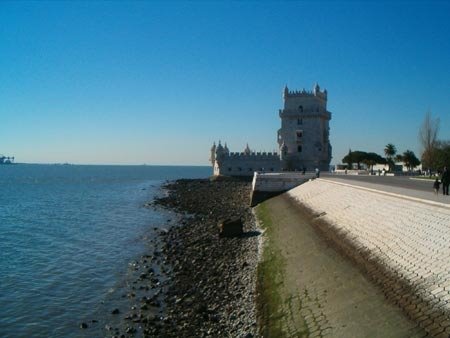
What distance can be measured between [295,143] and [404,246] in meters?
62.1

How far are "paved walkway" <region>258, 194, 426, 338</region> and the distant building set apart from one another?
5484 centimetres

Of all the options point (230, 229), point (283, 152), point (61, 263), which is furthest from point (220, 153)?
point (61, 263)

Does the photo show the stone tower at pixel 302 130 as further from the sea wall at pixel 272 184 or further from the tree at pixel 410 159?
the sea wall at pixel 272 184

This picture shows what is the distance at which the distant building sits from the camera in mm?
73875

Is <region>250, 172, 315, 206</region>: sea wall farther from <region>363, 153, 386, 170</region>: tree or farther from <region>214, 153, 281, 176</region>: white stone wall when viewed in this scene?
<region>363, 153, 386, 170</region>: tree

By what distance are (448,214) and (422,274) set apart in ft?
10.9

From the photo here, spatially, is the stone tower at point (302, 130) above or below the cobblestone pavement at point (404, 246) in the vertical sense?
above

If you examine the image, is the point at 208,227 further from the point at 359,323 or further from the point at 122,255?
the point at 359,323

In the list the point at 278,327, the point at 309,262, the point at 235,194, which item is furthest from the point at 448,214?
the point at 235,194

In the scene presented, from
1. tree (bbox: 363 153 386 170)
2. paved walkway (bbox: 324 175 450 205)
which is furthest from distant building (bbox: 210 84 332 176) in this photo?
paved walkway (bbox: 324 175 450 205)

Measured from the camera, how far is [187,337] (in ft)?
41.2

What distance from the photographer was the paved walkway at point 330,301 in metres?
9.82

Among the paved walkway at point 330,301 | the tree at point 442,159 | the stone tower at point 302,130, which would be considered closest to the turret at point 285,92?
the stone tower at point 302,130

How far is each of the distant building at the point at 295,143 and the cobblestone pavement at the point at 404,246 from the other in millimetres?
50965
